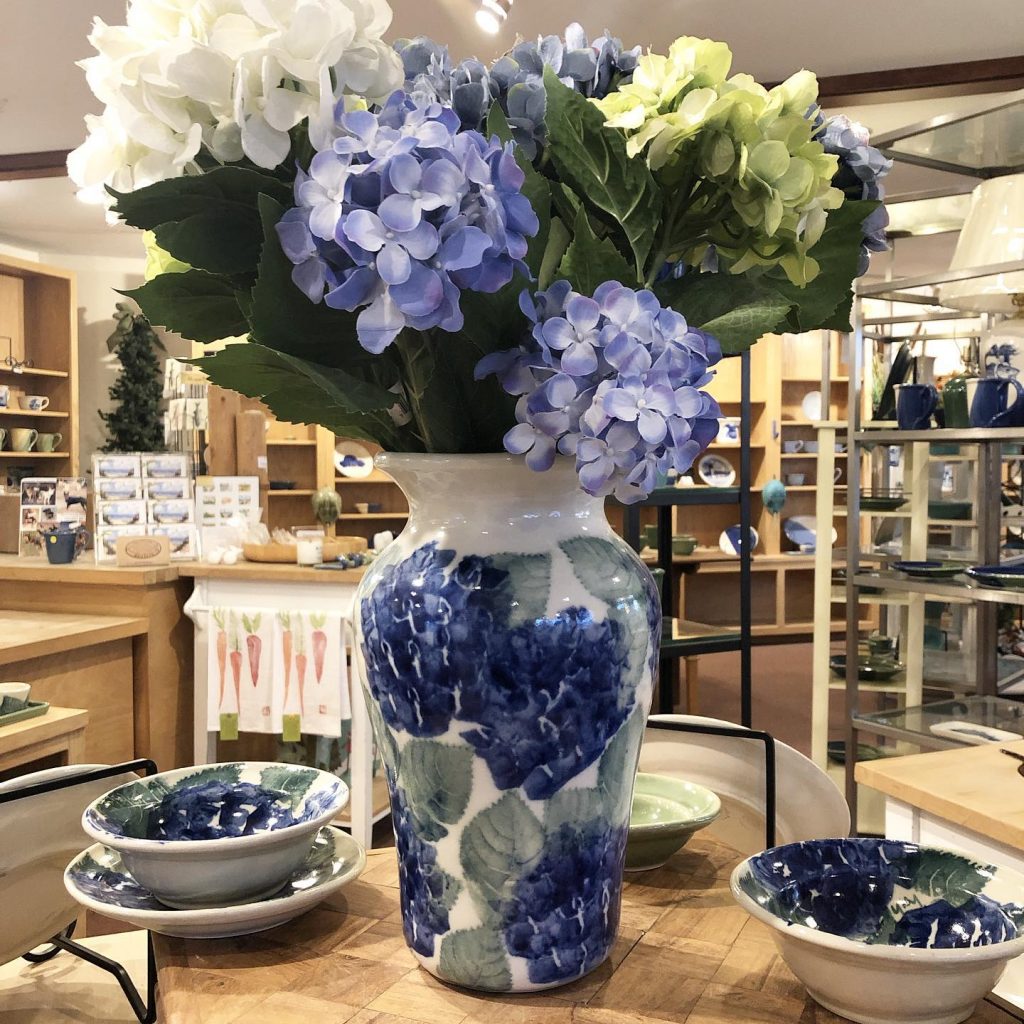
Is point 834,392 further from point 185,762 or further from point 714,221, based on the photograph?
point 714,221

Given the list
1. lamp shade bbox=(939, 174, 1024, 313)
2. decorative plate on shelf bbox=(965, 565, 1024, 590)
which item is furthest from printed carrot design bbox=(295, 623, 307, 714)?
lamp shade bbox=(939, 174, 1024, 313)

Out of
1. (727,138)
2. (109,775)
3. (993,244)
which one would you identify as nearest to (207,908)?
(109,775)

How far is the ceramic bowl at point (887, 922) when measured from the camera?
678mm

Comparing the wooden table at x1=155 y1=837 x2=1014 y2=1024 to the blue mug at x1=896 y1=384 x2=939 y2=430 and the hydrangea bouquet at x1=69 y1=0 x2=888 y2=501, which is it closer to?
the hydrangea bouquet at x1=69 y1=0 x2=888 y2=501

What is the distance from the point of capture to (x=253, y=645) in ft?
12.3

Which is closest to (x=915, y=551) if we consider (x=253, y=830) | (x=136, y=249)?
(x=253, y=830)

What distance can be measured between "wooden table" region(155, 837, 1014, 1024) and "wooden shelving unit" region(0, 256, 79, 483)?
8.07 metres

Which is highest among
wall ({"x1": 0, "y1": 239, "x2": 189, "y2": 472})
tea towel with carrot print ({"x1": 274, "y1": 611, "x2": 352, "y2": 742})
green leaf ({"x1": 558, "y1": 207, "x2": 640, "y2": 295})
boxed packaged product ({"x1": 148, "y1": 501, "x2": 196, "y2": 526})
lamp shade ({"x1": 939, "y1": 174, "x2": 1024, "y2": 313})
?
wall ({"x1": 0, "y1": 239, "x2": 189, "y2": 472})

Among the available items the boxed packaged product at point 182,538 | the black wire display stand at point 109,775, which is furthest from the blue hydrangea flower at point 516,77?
the boxed packaged product at point 182,538

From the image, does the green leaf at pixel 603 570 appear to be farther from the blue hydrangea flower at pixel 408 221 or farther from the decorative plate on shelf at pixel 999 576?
the decorative plate on shelf at pixel 999 576

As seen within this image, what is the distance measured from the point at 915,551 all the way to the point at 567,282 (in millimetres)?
3666

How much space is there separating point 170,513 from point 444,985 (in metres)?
3.59

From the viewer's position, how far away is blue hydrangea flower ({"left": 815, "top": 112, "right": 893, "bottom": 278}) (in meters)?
0.79

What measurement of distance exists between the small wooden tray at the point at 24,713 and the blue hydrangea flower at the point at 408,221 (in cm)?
183
